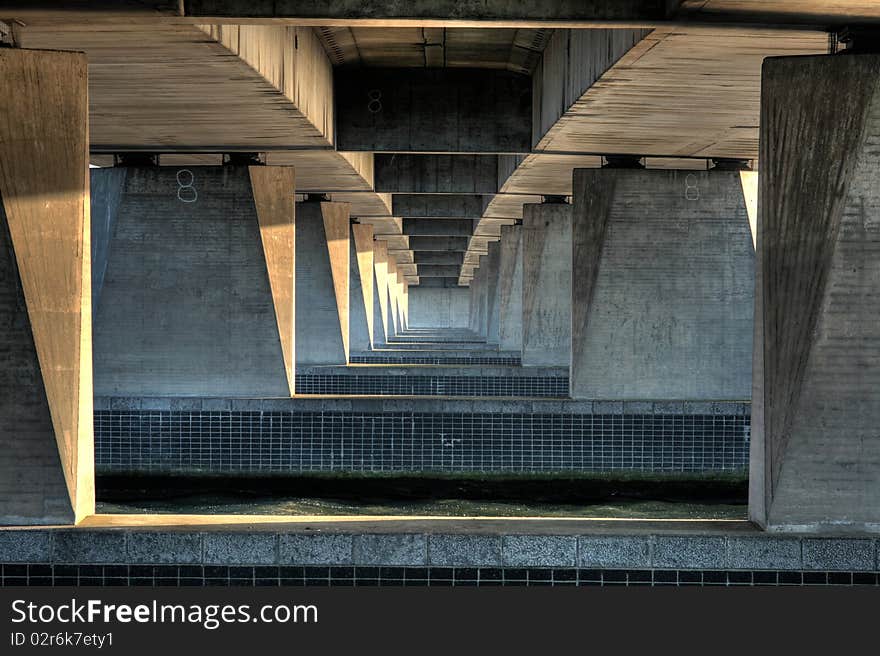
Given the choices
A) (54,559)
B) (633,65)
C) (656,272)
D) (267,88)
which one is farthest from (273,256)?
(54,559)

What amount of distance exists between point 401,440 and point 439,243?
31768 mm

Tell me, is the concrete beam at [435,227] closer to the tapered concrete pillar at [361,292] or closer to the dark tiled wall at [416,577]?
the tapered concrete pillar at [361,292]

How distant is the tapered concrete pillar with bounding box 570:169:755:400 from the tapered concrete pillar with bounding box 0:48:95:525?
12541mm

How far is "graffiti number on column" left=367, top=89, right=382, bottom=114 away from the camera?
62.6 feet

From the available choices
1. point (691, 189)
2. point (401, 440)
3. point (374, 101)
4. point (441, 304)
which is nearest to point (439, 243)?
point (691, 189)

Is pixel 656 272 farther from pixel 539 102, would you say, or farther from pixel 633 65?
pixel 633 65

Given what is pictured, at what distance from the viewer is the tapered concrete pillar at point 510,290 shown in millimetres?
39844

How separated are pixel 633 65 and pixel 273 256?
11348 millimetres

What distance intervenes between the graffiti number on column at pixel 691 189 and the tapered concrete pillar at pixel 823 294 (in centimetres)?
1077

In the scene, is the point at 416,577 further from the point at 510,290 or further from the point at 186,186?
the point at 510,290

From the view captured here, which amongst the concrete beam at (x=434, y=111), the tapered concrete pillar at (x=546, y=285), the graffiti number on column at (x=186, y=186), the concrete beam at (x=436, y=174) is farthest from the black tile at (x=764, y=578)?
the tapered concrete pillar at (x=546, y=285)

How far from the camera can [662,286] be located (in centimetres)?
2152

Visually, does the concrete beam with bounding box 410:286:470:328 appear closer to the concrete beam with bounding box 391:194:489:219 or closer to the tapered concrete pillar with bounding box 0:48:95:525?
the concrete beam with bounding box 391:194:489:219

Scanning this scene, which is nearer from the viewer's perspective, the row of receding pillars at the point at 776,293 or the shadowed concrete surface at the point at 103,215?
the row of receding pillars at the point at 776,293
